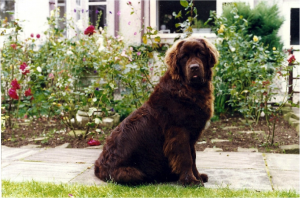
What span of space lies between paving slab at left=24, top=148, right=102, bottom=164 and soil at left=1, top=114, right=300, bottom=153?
1.04 ft

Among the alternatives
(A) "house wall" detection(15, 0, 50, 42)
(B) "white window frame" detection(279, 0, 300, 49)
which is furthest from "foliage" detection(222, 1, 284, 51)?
(A) "house wall" detection(15, 0, 50, 42)

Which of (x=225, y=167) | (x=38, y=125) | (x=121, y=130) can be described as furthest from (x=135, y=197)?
(x=38, y=125)

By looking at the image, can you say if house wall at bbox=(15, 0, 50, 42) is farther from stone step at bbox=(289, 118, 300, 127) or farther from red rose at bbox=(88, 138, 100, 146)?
stone step at bbox=(289, 118, 300, 127)

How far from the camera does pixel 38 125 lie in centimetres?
543

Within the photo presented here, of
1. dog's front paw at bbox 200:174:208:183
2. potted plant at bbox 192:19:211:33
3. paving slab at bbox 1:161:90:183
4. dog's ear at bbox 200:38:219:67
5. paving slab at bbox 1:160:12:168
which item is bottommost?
paving slab at bbox 1:160:12:168

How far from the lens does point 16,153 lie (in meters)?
3.80

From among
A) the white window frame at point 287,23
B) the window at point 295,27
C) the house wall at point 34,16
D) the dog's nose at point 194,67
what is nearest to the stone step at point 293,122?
the white window frame at point 287,23

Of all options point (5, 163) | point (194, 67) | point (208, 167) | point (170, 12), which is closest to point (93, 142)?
point (5, 163)

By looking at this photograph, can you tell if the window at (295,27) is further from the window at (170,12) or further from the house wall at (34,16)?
the house wall at (34,16)

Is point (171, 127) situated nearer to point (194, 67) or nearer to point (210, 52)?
point (194, 67)

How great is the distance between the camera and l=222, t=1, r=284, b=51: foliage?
6.36m

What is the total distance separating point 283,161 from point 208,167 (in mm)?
799

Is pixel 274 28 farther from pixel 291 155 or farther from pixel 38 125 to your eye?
pixel 38 125

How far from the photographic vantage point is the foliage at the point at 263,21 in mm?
6363
